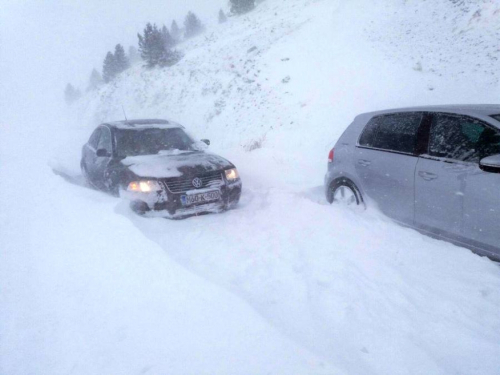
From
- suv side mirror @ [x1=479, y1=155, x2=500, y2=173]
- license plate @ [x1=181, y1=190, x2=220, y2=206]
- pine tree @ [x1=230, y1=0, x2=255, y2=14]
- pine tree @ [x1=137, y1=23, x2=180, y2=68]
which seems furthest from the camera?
pine tree @ [x1=230, y1=0, x2=255, y2=14]

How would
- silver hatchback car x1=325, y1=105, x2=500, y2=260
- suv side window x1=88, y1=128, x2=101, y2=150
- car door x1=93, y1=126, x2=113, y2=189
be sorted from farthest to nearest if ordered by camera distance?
suv side window x1=88, y1=128, x2=101, y2=150 < car door x1=93, y1=126, x2=113, y2=189 < silver hatchback car x1=325, y1=105, x2=500, y2=260

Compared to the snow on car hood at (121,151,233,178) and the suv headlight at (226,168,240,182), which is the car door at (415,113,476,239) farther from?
the snow on car hood at (121,151,233,178)

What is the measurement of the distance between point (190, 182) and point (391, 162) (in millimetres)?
2738

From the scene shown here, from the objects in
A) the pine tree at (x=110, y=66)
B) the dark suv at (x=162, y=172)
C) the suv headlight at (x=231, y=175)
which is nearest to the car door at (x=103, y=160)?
the dark suv at (x=162, y=172)

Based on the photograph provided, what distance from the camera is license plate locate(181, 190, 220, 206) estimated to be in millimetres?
4391

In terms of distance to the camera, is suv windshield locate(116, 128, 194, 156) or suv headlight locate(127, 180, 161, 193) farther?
suv windshield locate(116, 128, 194, 156)

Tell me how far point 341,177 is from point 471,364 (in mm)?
3012

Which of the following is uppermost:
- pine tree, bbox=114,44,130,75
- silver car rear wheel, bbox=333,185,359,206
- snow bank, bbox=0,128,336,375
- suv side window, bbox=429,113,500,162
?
pine tree, bbox=114,44,130,75

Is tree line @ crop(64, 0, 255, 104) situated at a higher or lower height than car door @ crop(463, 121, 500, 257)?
higher

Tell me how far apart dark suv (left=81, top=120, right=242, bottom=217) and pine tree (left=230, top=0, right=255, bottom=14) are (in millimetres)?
30360

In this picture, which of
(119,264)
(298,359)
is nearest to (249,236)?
(119,264)

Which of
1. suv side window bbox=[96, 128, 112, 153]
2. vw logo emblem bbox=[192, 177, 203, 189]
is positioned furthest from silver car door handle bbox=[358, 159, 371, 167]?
suv side window bbox=[96, 128, 112, 153]

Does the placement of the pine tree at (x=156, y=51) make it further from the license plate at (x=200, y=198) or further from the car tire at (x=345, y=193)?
the car tire at (x=345, y=193)

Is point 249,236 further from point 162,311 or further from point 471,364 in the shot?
point 471,364
